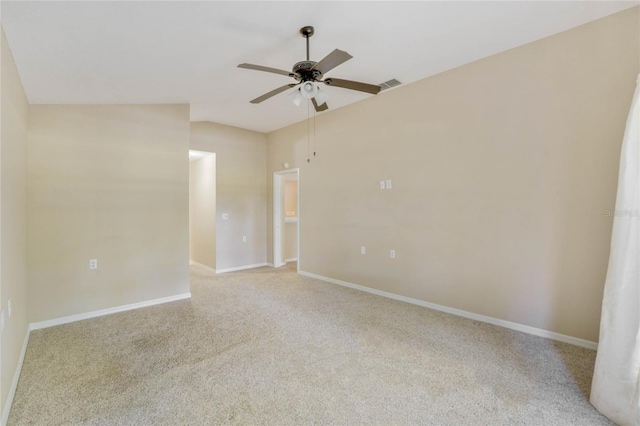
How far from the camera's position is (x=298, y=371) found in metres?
2.33

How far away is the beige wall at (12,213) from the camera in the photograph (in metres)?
1.97

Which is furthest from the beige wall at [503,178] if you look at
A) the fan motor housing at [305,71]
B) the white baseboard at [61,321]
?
the white baseboard at [61,321]

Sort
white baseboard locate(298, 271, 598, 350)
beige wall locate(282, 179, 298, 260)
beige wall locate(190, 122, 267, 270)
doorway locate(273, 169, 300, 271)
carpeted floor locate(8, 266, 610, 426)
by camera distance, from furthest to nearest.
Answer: beige wall locate(282, 179, 298, 260)
doorway locate(273, 169, 300, 271)
beige wall locate(190, 122, 267, 270)
white baseboard locate(298, 271, 598, 350)
carpeted floor locate(8, 266, 610, 426)

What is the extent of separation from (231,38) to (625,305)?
3.43 meters

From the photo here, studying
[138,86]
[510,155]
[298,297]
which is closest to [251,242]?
[298,297]

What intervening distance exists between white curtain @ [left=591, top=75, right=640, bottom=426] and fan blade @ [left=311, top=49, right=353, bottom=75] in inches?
71.9

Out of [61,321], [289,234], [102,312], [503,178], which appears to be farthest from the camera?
[289,234]

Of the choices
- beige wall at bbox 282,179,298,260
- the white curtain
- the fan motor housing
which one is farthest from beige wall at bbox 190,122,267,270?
the white curtain

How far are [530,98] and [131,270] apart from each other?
16.5ft

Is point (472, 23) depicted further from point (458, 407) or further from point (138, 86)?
point (138, 86)

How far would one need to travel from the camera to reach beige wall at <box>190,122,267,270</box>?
18.5 feet

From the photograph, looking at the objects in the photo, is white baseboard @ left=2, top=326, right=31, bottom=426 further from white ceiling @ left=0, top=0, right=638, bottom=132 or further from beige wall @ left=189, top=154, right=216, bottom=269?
beige wall @ left=189, top=154, right=216, bottom=269

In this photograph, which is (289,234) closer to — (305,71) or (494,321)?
(494,321)

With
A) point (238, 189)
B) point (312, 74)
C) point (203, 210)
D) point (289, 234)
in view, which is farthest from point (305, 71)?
point (289, 234)
